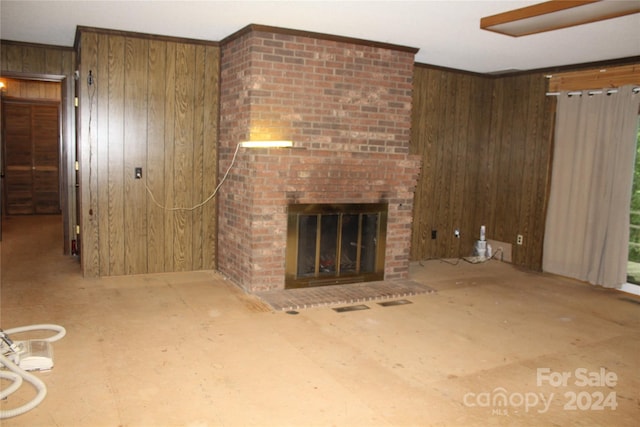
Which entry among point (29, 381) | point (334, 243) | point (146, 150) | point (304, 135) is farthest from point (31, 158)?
point (29, 381)

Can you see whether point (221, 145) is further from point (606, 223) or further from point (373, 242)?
point (606, 223)

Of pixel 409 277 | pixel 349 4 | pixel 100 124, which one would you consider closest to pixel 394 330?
pixel 409 277

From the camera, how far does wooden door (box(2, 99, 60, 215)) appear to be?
8.52 metres

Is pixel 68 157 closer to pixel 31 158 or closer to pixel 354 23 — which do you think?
pixel 354 23

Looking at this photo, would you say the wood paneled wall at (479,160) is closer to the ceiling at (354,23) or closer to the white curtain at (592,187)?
the white curtain at (592,187)

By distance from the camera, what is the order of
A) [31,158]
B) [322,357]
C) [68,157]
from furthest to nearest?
[31,158], [68,157], [322,357]

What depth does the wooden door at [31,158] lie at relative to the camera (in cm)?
852

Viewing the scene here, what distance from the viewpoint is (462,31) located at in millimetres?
4070

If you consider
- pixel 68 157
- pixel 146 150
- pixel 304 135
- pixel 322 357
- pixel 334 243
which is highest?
pixel 304 135

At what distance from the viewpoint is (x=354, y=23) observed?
3957mm

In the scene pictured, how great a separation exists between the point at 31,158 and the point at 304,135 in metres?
6.40

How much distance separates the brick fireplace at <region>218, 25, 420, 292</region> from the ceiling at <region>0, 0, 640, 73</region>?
0.68ft

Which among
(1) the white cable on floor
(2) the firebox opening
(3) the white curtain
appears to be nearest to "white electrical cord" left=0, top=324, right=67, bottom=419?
(1) the white cable on floor

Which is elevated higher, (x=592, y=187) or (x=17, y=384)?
(x=592, y=187)
